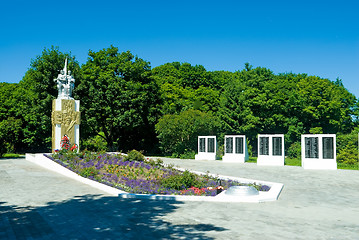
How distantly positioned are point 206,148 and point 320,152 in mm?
11426

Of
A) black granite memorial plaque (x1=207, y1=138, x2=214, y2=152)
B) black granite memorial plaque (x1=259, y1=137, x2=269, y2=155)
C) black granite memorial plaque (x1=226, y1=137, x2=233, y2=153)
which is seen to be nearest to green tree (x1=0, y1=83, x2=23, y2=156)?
black granite memorial plaque (x1=207, y1=138, x2=214, y2=152)

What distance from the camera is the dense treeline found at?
33.1m

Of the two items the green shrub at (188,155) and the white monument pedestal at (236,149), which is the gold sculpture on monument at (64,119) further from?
the white monument pedestal at (236,149)

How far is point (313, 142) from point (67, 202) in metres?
18.6

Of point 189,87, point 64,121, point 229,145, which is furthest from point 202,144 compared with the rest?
point 189,87

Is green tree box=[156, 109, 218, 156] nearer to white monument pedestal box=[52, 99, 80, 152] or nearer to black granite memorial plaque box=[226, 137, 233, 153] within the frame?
black granite memorial plaque box=[226, 137, 233, 153]

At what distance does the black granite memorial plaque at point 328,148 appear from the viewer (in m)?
21.8

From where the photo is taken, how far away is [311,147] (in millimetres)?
22594

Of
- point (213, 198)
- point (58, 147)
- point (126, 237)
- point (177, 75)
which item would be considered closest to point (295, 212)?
point (213, 198)

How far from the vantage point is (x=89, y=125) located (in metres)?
34.7

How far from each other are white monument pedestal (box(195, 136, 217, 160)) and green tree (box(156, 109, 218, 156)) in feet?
5.44

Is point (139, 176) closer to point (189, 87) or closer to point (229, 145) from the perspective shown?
point (229, 145)

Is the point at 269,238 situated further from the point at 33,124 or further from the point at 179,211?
the point at 33,124

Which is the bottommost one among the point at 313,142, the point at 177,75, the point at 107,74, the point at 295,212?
the point at 295,212
